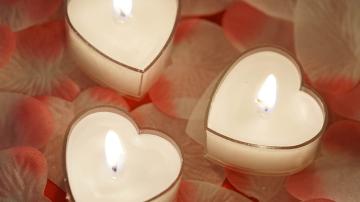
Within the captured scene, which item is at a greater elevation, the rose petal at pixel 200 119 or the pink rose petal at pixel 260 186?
the rose petal at pixel 200 119

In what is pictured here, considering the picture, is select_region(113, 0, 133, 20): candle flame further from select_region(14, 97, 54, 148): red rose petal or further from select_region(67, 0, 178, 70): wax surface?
select_region(14, 97, 54, 148): red rose petal

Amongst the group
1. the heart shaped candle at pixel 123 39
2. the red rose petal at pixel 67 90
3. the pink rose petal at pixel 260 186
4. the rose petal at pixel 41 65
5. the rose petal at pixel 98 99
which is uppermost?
the heart shaped candle at pixel 123 39

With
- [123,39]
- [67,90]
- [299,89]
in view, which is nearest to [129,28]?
[123,39]

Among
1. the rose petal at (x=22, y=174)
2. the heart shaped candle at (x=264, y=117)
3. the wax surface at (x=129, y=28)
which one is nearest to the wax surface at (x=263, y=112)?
the heart shaped candle at (x=264, y=117)

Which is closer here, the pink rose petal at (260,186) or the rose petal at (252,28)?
the pink rose petal at (260,186)

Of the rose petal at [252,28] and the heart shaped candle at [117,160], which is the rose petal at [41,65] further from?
the rose petal at [252,28]

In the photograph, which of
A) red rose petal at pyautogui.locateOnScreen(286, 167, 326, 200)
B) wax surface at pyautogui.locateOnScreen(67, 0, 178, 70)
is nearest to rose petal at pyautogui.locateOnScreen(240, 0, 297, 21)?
wax surface at pyautogui.locateOnScreen(67, 0, 178, 70)

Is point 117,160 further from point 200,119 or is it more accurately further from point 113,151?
point 200,119
